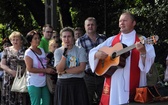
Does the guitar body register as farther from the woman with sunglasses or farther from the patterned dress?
the patterned dress

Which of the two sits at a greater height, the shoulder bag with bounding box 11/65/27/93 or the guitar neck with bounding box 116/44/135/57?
the guitar neck with bounding box 116/44/135/57

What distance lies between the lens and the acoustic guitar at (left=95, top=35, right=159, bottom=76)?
4.61m

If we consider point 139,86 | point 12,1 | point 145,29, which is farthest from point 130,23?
point 12,1

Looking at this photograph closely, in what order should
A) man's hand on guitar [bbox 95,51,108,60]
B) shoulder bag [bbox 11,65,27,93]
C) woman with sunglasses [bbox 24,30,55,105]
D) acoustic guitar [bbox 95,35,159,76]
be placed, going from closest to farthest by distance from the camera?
1. acoustic guitar [bbox 95,35,159,76]
2. man's hand on guitar [bbox 95,51,108,60]
3. woman with sunglasses [bbox 24,30,55,105]
4. shoulder bag [bbox 11,65,27,93]

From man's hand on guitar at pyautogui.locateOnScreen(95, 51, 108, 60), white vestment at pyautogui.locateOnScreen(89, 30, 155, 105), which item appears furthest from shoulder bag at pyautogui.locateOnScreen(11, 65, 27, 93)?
white vestment at pyautogui.locateOnScreen(89, 30, 155, 105)

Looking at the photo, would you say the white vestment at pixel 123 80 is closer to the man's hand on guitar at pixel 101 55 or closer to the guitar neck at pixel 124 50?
the guitar neck at pixel 124 50

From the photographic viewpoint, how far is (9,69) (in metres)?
6.51

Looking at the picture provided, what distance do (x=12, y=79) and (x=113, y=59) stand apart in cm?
254

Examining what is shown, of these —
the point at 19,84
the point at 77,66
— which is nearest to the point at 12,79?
the point at 19,84

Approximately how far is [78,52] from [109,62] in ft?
2.39

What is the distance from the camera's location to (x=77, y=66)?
535 cm

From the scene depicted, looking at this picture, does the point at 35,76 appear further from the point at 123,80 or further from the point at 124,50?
the point at 124,50

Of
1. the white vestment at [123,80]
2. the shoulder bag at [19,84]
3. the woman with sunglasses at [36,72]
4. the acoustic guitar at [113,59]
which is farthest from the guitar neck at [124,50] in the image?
the shoulder bag at [19,84]

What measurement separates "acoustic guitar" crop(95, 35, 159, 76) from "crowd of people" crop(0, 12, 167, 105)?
0.06ft
